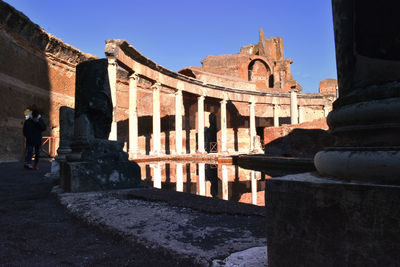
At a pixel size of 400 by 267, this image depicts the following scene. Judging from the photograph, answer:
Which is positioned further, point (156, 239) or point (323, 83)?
point (323, 83)

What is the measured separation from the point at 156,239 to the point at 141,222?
0.48 metres

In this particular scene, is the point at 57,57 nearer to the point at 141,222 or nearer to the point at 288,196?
the point at 141,222

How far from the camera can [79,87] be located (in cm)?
463

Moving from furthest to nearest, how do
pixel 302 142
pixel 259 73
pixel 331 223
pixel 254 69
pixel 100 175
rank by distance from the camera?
1. pixel 259 73
2. pixel 254 69
3. pixel 302 142
4. pixel 100 175
5. pixel 331 223

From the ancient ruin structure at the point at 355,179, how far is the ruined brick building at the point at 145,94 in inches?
485

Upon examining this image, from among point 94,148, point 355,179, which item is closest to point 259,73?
point 94,148

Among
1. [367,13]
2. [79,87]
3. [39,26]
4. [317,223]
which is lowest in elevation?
[317,223]

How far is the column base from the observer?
987 mm

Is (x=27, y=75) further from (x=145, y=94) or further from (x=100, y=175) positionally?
(x=100, y=175)

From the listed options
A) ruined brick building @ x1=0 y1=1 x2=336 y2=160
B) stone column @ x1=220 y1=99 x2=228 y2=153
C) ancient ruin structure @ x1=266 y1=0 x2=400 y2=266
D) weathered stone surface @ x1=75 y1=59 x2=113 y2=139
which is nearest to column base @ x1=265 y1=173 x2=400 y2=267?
ancient ruin structure @ x1=266 y1=0 x2=400 y2=266

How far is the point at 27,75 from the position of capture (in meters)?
14.9

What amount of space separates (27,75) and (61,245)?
16.3 metres

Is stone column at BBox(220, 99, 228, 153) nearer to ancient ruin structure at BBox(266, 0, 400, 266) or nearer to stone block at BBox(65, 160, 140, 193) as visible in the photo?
stone block at BBox(65, 160, 140, 193)

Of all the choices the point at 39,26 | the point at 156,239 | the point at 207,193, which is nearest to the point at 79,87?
the point at 207,193
